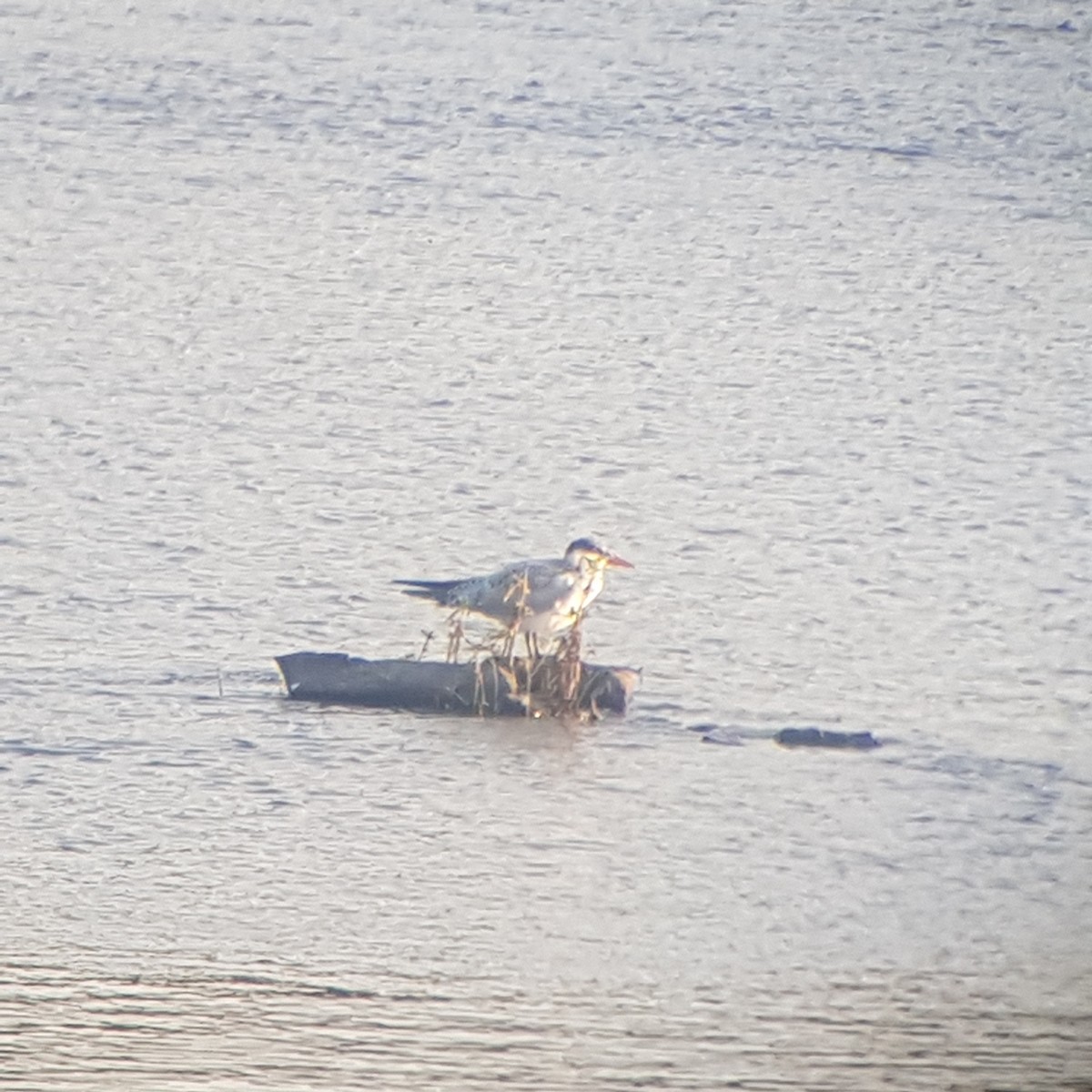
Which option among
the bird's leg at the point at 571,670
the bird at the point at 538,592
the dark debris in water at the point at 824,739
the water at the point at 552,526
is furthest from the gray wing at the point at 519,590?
the dark debris in water at the point at 824,739

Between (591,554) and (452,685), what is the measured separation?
1.81 ft

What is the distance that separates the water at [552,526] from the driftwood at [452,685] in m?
0.08

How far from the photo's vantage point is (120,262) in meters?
7.99

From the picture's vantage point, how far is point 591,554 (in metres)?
5.55

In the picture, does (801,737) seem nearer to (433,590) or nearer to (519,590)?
(519,590)

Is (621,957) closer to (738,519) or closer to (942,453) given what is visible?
(738,519)

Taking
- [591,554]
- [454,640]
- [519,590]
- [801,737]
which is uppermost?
[591,554]

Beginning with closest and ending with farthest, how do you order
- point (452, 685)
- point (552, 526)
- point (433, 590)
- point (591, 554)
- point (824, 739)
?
1. point (824, 739)
2. point (452, 685)
3. point (591, 554)
4. point (433, 590)
5. point (552, 526)

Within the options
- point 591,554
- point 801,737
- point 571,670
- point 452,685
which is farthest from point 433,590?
point 801,737

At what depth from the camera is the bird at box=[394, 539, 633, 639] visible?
5215mm

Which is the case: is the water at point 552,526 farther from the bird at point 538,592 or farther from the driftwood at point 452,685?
the bird at point 538,592

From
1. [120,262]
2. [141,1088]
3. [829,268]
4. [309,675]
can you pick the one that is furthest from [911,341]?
[141,1088]

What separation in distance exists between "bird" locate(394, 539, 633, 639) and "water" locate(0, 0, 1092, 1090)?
209 mm

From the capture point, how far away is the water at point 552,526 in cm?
387
